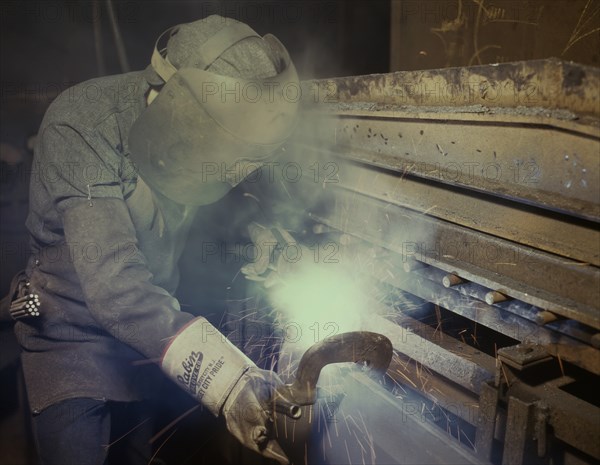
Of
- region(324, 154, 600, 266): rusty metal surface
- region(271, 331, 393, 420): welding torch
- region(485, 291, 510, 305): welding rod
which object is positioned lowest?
region(271, 331, 393, 420): welding torch

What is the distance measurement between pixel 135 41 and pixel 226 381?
2.56m

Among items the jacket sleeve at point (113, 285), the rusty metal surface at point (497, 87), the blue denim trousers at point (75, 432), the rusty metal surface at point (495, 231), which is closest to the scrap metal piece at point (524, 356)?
the rusty metal surface at point (495, 231)

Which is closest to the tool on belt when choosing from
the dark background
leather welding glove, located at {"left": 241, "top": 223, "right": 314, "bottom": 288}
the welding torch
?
the dark background

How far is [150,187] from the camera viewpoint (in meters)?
1.85

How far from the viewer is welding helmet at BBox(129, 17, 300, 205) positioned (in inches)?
62.2

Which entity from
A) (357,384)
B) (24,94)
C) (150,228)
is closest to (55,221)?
(150,228)

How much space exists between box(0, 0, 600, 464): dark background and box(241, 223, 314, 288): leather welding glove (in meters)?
1.31

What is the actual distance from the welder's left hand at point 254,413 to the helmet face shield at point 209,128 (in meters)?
0.72

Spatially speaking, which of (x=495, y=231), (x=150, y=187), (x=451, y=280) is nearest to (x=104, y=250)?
(x=150, y=187)

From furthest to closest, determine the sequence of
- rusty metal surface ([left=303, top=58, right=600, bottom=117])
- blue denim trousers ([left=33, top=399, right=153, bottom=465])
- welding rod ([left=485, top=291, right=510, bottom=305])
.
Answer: blue denim trousers ([left=33, top=399, right=153, bottom=465]) → welding rod ([left=485, top=291, right=510, bottom=305]) → rusty metal surface ([left=303, top=58, right=600, bottom=117])

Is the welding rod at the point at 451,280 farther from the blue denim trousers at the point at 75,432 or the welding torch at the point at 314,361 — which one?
the blue denim trousers at the point at 75,432

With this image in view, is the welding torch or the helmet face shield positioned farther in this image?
the helmet face shield

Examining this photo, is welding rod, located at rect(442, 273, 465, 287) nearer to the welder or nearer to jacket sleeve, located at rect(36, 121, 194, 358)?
the welder

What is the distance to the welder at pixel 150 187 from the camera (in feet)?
5.15
